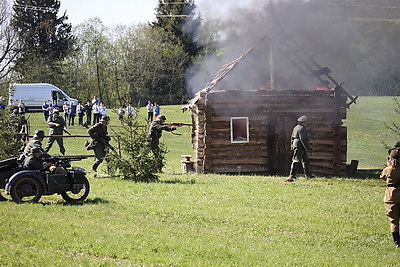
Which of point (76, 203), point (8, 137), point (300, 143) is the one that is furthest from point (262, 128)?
point (76, 203)

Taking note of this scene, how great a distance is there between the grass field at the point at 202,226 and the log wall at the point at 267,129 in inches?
150

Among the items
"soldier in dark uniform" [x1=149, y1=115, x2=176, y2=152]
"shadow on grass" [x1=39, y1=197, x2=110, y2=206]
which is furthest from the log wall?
"shadow on grass" [x1=39, y1=197, x2=110, y2=206]

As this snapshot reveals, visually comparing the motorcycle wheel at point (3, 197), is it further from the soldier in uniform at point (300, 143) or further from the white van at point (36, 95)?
the white van at point (36, 95)

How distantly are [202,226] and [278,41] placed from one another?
548 inches

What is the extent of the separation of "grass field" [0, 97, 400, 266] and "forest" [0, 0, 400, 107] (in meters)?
4.82

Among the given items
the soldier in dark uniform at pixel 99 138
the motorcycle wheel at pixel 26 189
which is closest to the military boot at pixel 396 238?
the motorcycle wheel at pixel 26 189

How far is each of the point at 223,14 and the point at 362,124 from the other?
23913 millimetres

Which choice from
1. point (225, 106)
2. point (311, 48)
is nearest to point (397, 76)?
point (311, 48)

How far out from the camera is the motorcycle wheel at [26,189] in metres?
12.8

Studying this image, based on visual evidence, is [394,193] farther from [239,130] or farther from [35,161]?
[239,130]

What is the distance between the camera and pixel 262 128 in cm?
2262

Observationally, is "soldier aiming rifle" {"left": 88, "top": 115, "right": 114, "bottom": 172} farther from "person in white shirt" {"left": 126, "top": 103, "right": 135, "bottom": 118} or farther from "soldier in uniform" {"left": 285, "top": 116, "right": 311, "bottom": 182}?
"soldier in uniform" {"left": 285, "top": 116, "right": 311, "bottom": 182}

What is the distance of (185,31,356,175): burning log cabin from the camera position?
22297mm

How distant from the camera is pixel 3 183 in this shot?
13.1 meters
